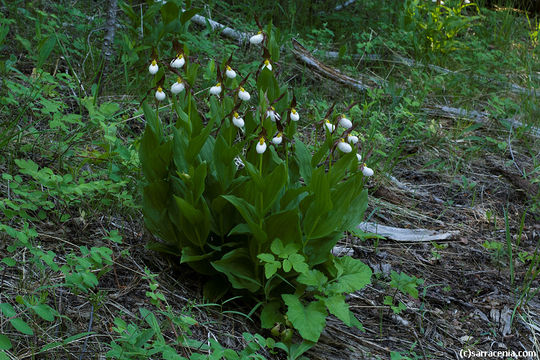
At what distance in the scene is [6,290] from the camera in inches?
70.2

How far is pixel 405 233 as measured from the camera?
2945 millimetres

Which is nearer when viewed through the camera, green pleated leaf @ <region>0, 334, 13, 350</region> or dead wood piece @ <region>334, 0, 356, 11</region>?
green pleated leaf @ <region>0, 334, 13, 350</region>

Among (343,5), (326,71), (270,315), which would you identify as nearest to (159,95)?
(270,315)

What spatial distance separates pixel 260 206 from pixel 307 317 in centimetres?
46

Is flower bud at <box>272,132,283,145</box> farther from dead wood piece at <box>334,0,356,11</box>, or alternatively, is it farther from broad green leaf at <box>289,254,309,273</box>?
dead wood piece at <box>334,0,356,11</box>

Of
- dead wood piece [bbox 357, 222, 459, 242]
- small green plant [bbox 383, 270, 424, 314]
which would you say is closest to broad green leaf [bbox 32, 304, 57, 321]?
small green plant [bbox 383, 270, 424, 314]

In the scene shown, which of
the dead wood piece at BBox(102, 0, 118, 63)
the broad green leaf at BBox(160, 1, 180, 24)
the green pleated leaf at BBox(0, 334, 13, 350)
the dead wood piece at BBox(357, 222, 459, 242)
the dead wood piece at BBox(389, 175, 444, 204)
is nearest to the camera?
the green pleated leaf at BBox(0, 334, 13, 350)

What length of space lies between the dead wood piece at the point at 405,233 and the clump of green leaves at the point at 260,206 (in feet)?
2.41

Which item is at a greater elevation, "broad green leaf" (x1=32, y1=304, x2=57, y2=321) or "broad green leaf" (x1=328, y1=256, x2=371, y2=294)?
"broad green leaf" (x1=32, y1=304, x2=57, y2=321)

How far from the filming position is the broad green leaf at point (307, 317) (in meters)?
1.92

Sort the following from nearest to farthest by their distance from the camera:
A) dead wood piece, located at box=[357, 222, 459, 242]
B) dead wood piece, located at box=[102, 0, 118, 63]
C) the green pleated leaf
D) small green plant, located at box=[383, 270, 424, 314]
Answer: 1. the green pleated leaf
2. small green plant, located at box=[383, 270, 424, 314]
3. dead wood piece, located at box=[357, 222, 459, 242]
4. dead wood piece, located at box=[102, 0, 118, 63]

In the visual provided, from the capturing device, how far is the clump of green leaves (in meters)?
1.97

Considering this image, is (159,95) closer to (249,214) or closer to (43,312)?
(249,214)

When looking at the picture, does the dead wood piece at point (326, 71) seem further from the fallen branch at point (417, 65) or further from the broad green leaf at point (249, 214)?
the broad green leaf at point (249, 214)
